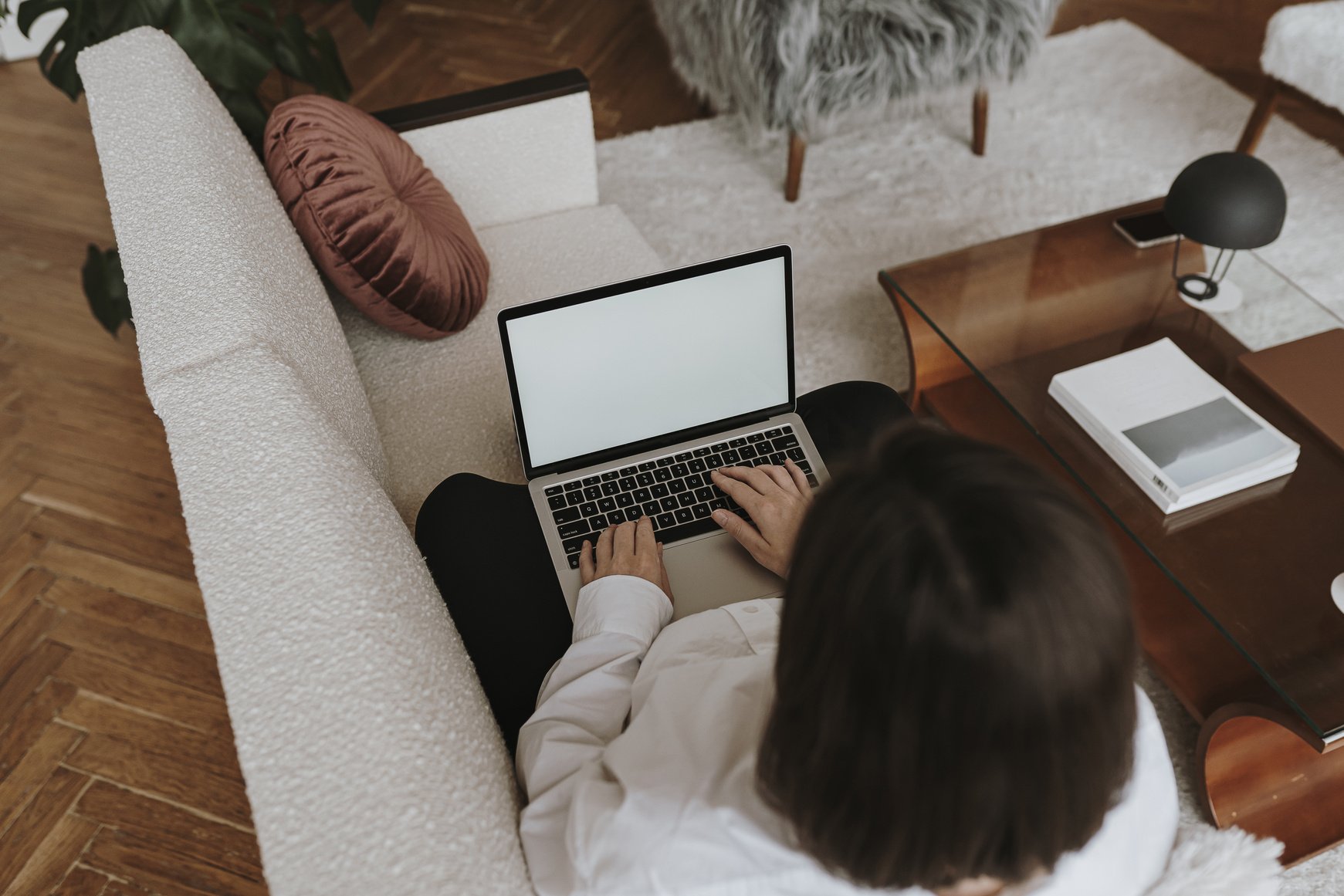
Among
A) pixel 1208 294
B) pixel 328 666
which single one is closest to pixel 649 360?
pixel 328 666

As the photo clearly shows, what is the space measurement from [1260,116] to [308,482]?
2.25 meters

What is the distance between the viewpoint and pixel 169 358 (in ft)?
2.87

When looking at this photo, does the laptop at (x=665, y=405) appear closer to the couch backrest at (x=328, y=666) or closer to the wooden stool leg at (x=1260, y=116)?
the couch backrest at (x=328, y=666)

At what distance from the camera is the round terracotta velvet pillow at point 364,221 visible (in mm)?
1207

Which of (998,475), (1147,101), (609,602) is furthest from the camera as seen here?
A: (1147,101)

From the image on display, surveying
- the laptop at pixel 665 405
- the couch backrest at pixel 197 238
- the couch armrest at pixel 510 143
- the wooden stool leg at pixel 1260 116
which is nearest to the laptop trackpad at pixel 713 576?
the laptop at pixel 665 405

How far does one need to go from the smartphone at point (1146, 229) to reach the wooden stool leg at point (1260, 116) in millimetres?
660

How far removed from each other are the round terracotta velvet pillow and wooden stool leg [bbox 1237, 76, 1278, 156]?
182cm

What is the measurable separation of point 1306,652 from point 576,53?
96.0 inches

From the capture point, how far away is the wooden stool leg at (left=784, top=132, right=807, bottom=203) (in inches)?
83.5

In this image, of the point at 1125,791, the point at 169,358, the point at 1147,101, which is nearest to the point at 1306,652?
the point at 1125,791

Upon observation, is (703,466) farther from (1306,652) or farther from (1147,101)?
(1147,101)

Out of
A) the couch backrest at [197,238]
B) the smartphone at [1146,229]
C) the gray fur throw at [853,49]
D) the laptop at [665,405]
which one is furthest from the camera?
the gray fur throw at [853,49]

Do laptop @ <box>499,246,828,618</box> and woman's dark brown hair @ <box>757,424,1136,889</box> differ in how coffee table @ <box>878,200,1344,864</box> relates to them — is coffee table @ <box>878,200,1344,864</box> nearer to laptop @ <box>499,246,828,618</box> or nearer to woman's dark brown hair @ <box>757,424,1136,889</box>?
laptop @ <box>499,246,828,618</box>
